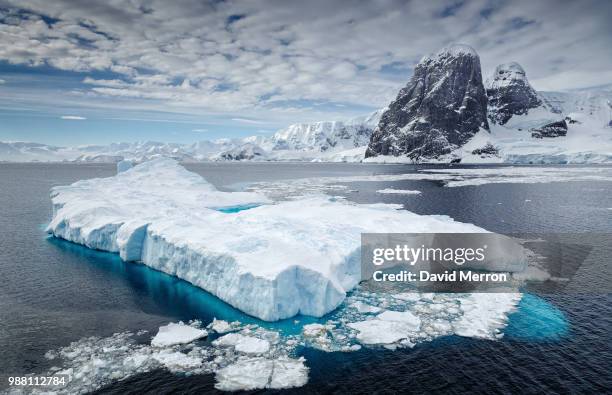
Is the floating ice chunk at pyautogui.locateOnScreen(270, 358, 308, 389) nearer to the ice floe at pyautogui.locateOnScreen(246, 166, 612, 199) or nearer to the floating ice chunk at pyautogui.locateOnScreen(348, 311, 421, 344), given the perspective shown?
the floating ice chunk at pyautogui.locateOnScreen(348, 311, 421, 344)

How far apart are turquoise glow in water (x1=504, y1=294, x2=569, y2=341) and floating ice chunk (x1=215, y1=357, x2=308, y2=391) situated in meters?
10.9

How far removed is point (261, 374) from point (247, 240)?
11.1m

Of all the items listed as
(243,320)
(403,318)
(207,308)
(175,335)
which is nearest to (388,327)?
(403,318)

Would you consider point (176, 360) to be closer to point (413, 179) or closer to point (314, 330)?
point (314, 330)

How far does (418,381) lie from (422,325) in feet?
16.2

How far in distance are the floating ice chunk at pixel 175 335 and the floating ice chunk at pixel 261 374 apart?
3.43 metres

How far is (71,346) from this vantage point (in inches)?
680

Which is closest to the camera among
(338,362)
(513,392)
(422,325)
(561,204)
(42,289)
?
(513,392)

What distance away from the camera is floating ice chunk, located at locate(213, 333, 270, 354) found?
666 inches

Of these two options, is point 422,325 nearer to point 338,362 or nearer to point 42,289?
point 338,362

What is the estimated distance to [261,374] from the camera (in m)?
15.0

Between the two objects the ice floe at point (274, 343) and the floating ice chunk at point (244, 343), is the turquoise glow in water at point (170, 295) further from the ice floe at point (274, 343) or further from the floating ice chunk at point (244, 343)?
the floating ice chunk at point (244, 343)

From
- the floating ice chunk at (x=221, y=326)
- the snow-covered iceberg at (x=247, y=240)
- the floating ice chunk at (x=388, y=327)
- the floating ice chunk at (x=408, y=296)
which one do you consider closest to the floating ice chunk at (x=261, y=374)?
the floating ice chunk at (x=221, y=326)

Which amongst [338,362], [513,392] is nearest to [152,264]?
[338,362]
